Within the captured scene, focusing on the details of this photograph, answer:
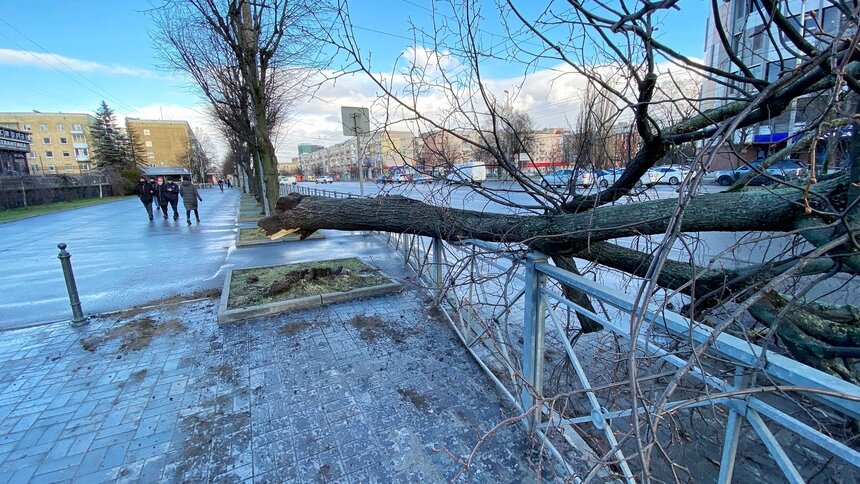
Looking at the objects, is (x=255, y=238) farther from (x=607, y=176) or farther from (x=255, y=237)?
(x=607, y=176)

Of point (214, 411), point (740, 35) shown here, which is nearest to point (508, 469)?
point (214, 411)

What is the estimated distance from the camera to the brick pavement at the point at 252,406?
7.32 feet

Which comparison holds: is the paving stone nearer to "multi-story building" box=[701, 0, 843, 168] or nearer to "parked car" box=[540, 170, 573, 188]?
Answer: "parked car" box=[540, 170, 573, 188]

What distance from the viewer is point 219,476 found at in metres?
2.16

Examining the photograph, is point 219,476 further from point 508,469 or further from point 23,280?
point 23,280

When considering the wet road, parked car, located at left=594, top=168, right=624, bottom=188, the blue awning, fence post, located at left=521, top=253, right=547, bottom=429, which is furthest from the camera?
the wet road

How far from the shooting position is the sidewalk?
2234 millimetres

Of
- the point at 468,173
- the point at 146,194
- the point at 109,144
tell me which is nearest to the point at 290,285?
the point at 468,173

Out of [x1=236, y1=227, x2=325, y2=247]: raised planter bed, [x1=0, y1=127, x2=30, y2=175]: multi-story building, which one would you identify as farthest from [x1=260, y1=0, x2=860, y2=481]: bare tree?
[x1=0, y1=127, x2=30, y2=175]: multi-story building

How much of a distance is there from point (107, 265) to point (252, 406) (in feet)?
23.6

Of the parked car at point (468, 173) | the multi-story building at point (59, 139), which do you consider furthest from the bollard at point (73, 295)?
the multi-story building at point (59, 139)

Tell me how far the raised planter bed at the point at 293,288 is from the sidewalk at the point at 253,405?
27 cm

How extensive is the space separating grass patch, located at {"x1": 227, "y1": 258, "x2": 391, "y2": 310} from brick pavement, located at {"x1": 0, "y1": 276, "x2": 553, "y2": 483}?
628 mm

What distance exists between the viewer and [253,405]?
2.79 m
